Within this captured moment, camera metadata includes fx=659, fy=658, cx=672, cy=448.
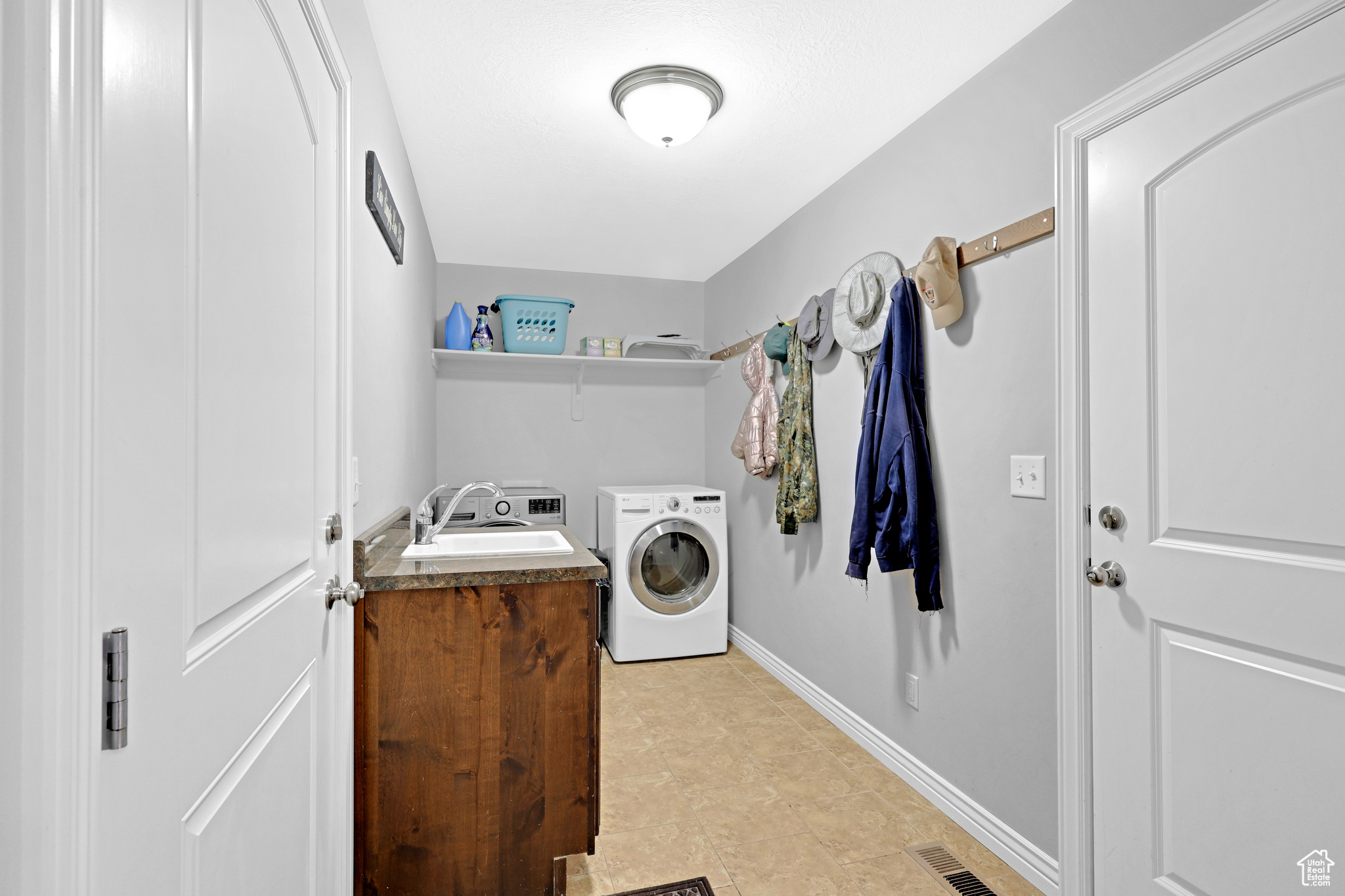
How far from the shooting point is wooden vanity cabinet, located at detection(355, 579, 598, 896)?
1.49 m

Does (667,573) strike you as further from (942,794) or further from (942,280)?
(942,280)

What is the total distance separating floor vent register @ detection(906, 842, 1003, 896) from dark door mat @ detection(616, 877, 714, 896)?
0.60 m

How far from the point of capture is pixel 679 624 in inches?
138

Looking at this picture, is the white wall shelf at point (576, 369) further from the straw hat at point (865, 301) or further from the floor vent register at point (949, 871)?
the floor vent register at point (949, 871)

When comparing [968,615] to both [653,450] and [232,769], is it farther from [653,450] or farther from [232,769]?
[653,450]

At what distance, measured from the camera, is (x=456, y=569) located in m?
1.56

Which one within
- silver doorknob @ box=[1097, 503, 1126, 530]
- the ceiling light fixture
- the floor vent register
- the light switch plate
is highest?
the ceiling light fixture

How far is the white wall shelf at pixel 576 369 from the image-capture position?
374cm

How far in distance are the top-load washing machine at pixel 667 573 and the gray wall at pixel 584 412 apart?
0.53 m

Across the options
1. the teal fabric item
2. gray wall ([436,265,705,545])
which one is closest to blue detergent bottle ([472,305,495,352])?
gray wall ([436,265,705,545])

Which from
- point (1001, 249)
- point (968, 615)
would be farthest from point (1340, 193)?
point (968, 615)

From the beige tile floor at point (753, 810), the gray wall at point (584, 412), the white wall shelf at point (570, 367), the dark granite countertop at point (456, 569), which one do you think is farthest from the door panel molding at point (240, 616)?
the gray wall at point (584, 412)

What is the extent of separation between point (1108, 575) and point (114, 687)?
5.65 feet

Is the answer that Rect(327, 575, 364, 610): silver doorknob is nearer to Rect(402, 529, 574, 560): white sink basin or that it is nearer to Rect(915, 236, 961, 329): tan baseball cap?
Rect(402, 529, 574, 560): white sink basin
